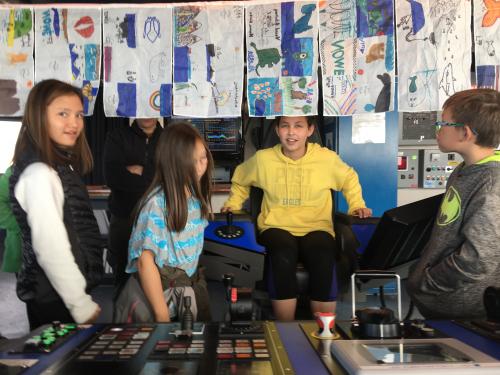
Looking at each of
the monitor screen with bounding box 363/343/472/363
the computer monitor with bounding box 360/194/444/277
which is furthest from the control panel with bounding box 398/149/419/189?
the monitor screen with bounding box 363/343/472/363

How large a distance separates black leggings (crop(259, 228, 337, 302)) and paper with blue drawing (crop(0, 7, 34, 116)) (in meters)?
1.86

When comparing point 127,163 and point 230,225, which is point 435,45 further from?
point 127,163

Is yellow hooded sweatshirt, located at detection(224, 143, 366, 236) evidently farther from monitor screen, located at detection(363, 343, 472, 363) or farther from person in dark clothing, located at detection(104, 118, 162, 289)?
monitor screen, located at detection(363, 343, 472, 363)

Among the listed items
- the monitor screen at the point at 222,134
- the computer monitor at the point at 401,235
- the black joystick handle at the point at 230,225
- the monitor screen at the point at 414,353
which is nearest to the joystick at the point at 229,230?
the black joystick handle at the point at 230,225

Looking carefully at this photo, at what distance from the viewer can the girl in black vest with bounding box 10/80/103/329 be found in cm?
161

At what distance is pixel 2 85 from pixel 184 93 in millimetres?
1161

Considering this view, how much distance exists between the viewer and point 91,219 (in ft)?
6.04

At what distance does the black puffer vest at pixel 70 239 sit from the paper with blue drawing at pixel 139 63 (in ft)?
4.14

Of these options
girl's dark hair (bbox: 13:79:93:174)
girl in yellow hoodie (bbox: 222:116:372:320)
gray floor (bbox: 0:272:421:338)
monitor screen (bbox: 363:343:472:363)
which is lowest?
gray floor (bbox: 0:272:421:338)

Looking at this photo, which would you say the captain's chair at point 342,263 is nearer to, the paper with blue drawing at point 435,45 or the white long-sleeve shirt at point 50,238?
the paper with blue drawing at point 435,45

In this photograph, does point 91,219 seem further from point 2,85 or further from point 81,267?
point 2,85

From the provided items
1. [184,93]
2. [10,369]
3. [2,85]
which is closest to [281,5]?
[184,93]

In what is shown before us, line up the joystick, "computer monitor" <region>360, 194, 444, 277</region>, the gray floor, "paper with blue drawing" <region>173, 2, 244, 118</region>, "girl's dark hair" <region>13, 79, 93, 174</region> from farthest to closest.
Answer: the gray floor
"paper with blue drawing" <region>173, 2, 244, 118</region>
the joystick
"computer monitor" <region>360, 194, 444, 277</region>
"girl's dark hair" <region>13, 79, 93, 174</region>

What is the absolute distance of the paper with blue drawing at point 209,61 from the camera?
9.84ft
